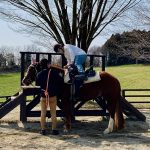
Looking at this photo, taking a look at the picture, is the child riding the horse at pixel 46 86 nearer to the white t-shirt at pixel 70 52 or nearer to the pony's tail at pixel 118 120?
the white t-shirt at pixel 70 52

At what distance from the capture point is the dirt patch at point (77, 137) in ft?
27.7

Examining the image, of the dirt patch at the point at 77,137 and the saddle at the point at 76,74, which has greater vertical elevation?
the saddle at the point at 76,74

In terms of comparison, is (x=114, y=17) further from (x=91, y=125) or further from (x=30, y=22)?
(x=91, y=125)

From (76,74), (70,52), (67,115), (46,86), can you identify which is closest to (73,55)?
(70,52)

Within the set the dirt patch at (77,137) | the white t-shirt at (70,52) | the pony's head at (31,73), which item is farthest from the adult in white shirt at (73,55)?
the dirt patch at (77,137)

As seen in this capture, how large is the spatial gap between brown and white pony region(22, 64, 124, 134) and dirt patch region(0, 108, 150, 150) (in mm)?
326

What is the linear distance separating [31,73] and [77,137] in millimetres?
2197

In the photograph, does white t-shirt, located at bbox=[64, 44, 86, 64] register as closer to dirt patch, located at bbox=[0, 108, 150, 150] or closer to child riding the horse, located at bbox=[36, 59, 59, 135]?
child riding the horse, located at bbox=[36, 59, 59, 135]

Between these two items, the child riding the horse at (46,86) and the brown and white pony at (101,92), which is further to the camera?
the brown and white pony at (101,92)

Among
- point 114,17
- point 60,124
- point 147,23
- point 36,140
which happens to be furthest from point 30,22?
point 36,140

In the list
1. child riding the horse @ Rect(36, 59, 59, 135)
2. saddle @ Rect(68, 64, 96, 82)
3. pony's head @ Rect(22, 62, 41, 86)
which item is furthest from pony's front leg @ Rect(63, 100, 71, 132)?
pony's head @ Rect(22, 62, 41, 86)

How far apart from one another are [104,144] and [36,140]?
Answer: 5.04 ft

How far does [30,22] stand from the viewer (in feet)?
59.1

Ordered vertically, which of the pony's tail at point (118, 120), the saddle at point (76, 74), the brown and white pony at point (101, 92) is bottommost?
the pony's tail at point (118, 120)
